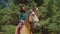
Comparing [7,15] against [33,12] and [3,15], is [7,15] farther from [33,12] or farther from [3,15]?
[33,12]

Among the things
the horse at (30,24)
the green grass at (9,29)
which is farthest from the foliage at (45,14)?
the horse at (30,24)

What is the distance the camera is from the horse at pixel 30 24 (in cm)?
268

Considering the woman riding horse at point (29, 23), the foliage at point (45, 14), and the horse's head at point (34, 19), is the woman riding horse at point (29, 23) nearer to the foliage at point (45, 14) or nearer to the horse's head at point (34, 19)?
the horse's head at point (34, 19)

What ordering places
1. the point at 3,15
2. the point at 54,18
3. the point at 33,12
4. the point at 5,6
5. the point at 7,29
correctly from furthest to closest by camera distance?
the point at 5,6 < the point at 3,15 < the point at 7,29 < the point at 54,18 < the point at 33,12

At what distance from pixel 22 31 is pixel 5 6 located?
300 cm

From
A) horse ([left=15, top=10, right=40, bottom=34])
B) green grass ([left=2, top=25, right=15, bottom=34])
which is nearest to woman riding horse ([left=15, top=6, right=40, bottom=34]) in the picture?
horse ([left=15, top=10, right=40, bottom=34])

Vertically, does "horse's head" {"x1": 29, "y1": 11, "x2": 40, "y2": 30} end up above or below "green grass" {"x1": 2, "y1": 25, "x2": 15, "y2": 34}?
below

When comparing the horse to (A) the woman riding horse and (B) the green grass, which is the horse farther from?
(B) the green grass

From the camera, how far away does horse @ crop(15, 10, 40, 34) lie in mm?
2682

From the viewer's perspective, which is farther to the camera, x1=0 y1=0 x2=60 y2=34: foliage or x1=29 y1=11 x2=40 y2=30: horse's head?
x1=0 y1=0 x2=60 y2=34: foliage

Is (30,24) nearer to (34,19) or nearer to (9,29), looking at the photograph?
(34,19)

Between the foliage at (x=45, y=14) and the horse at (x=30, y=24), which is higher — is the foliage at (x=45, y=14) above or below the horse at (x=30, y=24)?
above

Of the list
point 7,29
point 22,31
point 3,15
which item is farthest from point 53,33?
point 22,31

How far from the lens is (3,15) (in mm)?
5086
